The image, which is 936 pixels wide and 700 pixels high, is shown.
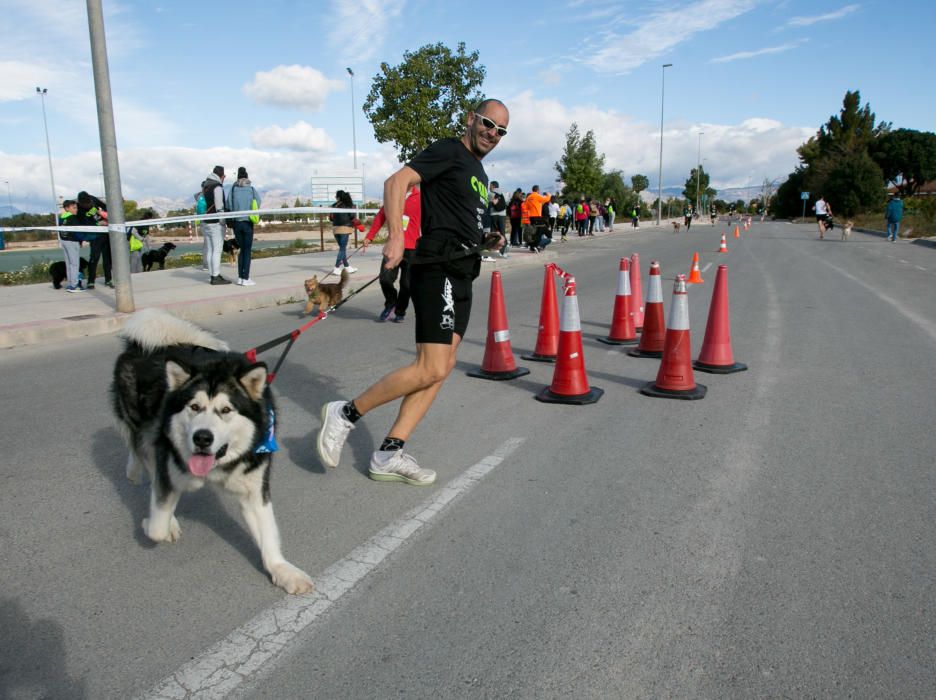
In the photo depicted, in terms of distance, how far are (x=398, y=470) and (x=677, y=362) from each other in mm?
3111

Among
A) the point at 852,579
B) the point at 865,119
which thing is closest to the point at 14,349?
the point at 852,579

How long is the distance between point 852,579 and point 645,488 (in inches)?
48.1

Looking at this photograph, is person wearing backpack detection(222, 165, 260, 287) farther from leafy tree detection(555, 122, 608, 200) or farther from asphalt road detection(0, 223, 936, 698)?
leafy tree detection(555, 122, 608, 200)

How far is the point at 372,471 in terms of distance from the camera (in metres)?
4.04

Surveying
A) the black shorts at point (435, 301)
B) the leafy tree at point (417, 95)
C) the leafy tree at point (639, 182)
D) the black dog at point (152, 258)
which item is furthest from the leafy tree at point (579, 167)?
the leafy tree at point (639, 182)

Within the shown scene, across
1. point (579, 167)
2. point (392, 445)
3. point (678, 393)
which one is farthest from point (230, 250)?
Answer: point (579, 167)

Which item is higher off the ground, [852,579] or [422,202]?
[422,202]

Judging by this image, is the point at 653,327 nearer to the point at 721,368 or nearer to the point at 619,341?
the point at 619,341

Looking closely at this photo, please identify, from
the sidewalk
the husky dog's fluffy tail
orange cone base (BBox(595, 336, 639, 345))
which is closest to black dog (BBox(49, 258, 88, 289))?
the sidewalk

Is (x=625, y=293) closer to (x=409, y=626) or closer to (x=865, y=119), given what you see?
(x=409, y=626)

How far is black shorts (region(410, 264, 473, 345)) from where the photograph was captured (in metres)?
3.80

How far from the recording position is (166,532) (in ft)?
10.3

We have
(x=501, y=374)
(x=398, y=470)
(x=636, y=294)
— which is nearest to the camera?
(x=398, y=470)

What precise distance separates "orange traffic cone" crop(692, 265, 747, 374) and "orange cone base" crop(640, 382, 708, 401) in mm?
880
